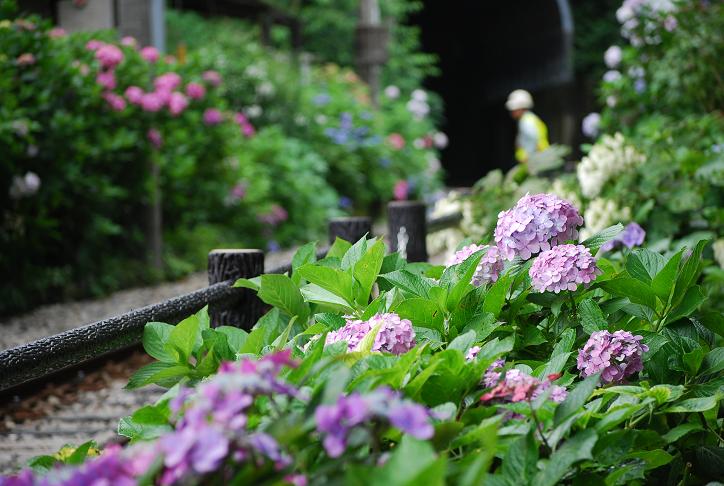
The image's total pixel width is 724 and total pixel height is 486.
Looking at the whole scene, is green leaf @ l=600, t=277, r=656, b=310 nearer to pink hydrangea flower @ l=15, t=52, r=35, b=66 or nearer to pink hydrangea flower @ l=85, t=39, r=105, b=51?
pink hydrangea flower @ l=15, t=52, r=35, b=66

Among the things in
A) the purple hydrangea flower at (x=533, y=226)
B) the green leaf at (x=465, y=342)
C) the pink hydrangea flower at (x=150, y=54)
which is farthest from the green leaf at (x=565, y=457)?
the pink hydrangea flower at (x=150, y=54)

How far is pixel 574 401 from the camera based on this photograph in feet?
4.61

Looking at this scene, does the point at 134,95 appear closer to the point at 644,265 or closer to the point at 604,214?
the point at 604,214

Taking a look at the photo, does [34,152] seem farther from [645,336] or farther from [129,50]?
[645,336]

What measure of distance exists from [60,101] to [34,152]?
26.1 inches

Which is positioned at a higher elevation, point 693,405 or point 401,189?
point 693,405

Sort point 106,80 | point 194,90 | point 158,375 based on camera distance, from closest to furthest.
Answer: point 158,375 < point 106,80 < point 194,90

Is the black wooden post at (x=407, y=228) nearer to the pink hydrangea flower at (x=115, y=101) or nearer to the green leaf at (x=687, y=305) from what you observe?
the green leaf at (x=687, y=305)

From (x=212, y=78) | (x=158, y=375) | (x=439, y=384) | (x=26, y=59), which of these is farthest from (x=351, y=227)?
(x=212, y=78)

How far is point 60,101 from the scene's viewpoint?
21.7 feet

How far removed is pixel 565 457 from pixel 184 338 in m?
0.78

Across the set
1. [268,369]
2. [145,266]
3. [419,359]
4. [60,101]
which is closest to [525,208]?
[419,359]

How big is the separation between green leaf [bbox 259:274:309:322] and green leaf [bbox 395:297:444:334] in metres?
0.32

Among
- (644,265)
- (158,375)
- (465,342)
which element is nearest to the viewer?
(465,342)
